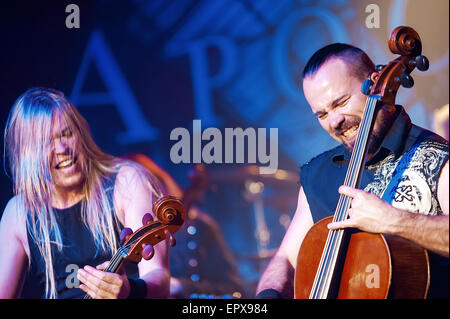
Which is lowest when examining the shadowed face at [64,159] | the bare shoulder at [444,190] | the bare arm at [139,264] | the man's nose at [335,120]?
the bare arm at [139,264]

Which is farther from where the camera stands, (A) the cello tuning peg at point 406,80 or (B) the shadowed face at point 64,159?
(B) the shadowed face at point 64,159

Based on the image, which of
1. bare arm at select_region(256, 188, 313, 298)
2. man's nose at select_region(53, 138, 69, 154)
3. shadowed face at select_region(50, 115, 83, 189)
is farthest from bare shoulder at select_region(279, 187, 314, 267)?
man's nose at select_region(53, 138, 69, 154)

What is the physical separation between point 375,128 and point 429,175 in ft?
1.02

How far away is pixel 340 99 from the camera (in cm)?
255

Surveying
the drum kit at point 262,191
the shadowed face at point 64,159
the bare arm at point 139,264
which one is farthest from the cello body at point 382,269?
the shadowed face at point 64,159

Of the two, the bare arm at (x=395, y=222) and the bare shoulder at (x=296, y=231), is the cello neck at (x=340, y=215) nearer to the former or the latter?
the bare arm at (x=395, y=222)

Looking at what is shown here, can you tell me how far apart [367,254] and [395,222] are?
0.17 metres

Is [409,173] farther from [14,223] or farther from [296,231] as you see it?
[14,223]

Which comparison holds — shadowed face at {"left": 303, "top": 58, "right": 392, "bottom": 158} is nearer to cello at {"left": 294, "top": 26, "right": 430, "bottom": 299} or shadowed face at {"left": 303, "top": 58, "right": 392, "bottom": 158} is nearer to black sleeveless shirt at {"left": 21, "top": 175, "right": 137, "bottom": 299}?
cello at {"left": 294, "top": 26, "right": 430, "bottom": 299}

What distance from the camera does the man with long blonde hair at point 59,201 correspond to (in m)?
2.99

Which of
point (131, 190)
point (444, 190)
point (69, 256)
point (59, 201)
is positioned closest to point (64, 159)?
point (59, 201)

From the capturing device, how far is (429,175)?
90.0 inches

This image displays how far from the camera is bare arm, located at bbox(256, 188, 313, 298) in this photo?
8.54 feet

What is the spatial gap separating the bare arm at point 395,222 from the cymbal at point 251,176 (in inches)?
36.1
